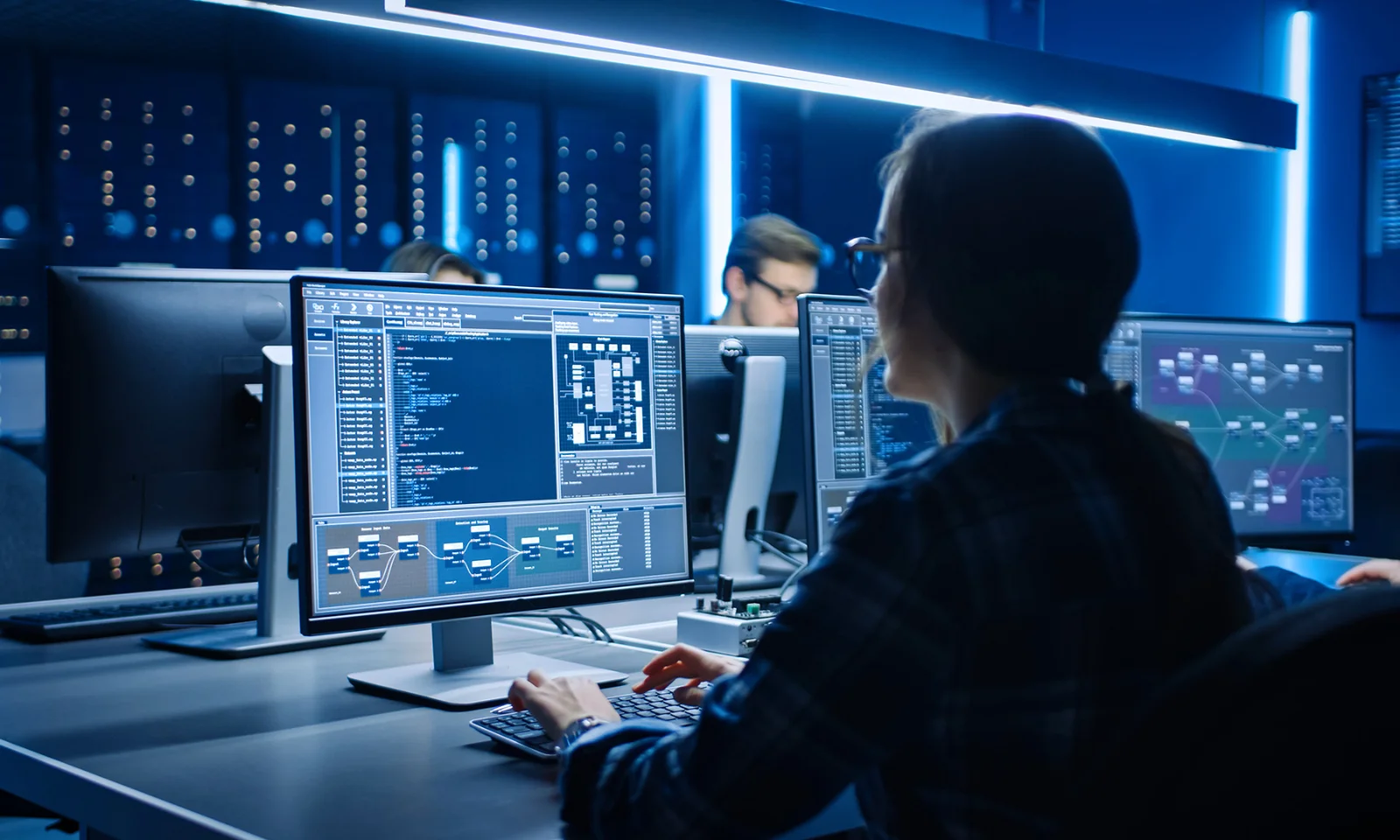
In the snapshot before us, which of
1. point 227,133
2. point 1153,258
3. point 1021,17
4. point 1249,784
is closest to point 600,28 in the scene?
point 1249,784

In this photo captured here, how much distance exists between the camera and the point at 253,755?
1171 mm

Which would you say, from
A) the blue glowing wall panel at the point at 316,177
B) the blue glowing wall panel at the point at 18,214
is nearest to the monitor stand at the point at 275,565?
the blue glowing wall panel at the point at 18,214

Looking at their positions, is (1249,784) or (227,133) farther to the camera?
(227,133)

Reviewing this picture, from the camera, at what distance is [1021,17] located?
4.31 m

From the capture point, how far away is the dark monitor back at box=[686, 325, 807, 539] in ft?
7.11

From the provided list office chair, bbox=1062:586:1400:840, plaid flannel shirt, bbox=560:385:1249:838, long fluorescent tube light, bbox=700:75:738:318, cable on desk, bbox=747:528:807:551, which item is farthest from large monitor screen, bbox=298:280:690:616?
long fluorescent tube light, bbox=700:75:738:318

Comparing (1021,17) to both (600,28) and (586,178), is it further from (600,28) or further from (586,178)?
(600,28)

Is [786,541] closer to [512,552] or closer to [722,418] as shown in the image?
[722,418]

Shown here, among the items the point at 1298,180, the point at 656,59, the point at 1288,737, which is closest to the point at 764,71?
the point at 656,59

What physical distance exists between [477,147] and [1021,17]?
2.34 m

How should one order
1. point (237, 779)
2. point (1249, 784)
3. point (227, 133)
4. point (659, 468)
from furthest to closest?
1. point (227, 133)
2. point (659, 468)
3. point (237, 779)
4. point (1249, 784)

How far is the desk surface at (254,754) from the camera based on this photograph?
3.26ft

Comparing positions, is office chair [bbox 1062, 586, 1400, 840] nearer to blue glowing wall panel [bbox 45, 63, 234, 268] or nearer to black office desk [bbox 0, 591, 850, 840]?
black office desk [bbox 0, 591, 850, 840]

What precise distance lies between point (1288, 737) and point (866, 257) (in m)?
0.63
